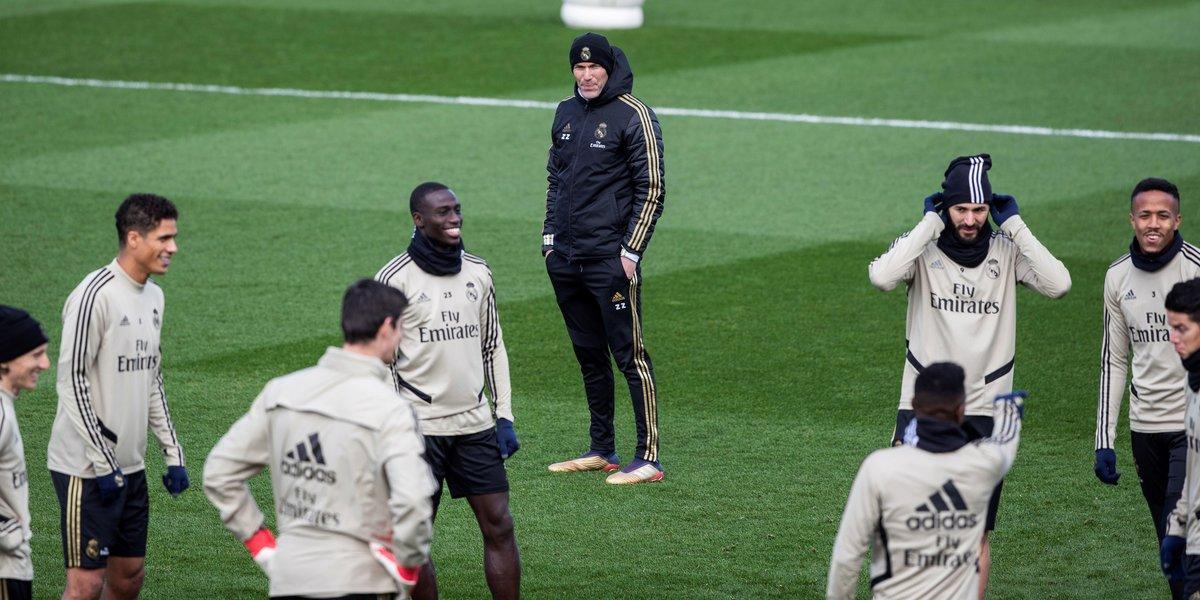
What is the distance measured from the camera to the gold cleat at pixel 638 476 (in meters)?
9.38

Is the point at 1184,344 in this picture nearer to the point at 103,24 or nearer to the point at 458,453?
the point at 458,453

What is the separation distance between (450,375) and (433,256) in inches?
21.3

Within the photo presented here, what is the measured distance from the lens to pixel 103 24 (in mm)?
28688

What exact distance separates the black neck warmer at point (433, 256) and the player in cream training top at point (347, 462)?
1.94 m

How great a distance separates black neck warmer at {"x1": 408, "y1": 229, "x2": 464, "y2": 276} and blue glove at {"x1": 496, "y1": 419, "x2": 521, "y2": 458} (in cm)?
73

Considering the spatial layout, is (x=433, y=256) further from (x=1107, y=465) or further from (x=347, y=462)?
(x=1107, y=465)

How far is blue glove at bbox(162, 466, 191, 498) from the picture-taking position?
6.82 m

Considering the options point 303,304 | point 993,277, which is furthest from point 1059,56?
point 993,277

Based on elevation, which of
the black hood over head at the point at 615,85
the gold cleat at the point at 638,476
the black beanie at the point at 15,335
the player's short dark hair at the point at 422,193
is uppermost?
the black hood over head at the point at 615,85

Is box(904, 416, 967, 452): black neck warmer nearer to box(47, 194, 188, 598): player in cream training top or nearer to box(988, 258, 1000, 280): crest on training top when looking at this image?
box(988, 258, 1000, 280): crest on training top

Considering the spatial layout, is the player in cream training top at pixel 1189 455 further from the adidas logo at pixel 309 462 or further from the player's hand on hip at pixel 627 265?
the player's hand on hip at pixel 627 265

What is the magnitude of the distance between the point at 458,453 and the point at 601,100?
115 inches

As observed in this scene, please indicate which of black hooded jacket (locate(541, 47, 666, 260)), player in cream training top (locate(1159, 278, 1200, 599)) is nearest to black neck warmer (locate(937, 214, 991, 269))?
player in cream training top (locate(1159, 278, 1200, 599))

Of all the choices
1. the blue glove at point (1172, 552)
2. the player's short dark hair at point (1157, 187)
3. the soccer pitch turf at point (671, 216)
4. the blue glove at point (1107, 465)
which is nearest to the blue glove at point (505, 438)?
the soccer pitch turf at point (671, 216)
